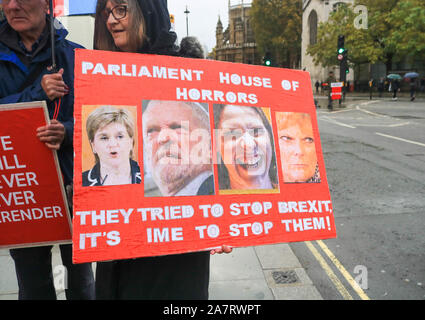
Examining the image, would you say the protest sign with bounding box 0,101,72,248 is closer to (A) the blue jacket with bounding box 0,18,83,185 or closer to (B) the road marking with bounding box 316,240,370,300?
(A) the blue jacket with bounding box 0,18,83,185

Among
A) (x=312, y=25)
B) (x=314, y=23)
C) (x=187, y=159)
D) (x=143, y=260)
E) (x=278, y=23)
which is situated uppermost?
(x=278, y=23)

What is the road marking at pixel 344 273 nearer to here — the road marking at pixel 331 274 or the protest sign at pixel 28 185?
the road marking at pixel 331 274

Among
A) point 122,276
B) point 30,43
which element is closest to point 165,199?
point 122,276

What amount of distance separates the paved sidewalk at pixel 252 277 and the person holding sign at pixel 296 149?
1.67 metres

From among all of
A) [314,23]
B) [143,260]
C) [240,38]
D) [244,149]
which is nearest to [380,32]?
[314,23]

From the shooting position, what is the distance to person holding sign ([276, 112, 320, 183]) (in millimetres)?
1778

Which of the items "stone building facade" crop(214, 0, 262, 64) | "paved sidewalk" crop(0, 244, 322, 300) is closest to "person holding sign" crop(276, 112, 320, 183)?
"paved sidewalk" crop(0, 244, 322, 300)

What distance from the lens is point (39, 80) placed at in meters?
1.86

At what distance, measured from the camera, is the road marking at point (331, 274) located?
316cm

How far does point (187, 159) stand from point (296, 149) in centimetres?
56

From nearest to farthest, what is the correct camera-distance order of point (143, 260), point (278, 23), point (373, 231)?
1. point (143, 260)
2. point (373, 231)
3. point (278, 23)

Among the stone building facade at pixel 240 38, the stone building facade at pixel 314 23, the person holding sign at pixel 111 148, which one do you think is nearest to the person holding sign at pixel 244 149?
the person holding sign at pixel 111 148

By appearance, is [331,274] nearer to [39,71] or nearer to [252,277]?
[252,277]
